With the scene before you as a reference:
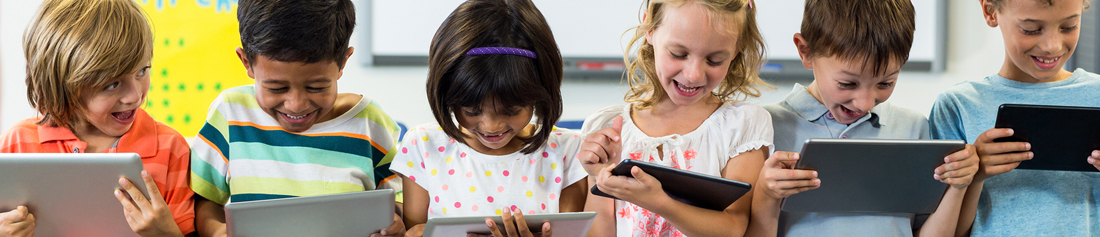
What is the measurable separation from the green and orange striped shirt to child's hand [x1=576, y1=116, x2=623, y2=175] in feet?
1.59

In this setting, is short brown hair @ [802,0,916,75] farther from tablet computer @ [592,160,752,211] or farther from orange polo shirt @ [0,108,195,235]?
orange polo shirt @ [0,108,195,235]

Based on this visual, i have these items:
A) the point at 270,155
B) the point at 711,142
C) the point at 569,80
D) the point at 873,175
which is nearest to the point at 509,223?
the point at 711,142

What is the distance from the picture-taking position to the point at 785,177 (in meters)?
1.20

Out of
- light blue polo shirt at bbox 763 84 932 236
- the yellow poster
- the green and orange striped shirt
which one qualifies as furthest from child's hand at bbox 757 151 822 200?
the yellow poster

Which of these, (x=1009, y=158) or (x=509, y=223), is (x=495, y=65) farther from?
(x=1009, y=158)

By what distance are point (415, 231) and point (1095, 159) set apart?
4.36 ft

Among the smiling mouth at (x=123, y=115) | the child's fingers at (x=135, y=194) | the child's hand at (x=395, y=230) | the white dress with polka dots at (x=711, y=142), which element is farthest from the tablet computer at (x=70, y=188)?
the white dress with polka dots at (x=711, y=142)

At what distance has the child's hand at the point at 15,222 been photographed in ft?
3.82

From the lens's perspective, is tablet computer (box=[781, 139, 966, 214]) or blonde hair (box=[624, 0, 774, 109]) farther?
blonde hair (box=[624, 0, 774, 109])

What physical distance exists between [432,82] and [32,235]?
0.79 m

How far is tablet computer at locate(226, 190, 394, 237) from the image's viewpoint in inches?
44.5

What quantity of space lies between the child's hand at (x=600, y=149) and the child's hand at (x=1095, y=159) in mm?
905

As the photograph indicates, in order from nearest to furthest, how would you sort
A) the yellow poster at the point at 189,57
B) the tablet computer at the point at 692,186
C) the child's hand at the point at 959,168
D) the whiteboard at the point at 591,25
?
1. the tablet computer at the point at 692,186
2. the child's hand at the point at 959,168
3. the yellow poster at the point at 189,57
4. the whiteboard at the point at 591,25

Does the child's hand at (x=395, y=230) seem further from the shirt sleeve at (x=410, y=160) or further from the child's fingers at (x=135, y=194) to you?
the child's fingers at (x=135, y=194)
